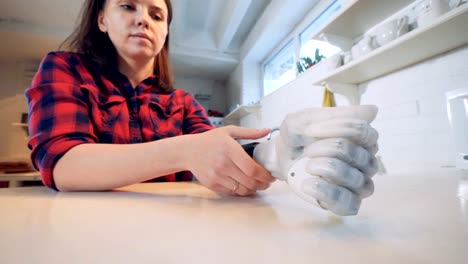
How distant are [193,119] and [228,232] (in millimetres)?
620

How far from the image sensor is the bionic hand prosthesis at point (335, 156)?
0.22 metres

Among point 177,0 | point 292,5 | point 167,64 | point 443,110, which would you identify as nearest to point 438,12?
point 443,110

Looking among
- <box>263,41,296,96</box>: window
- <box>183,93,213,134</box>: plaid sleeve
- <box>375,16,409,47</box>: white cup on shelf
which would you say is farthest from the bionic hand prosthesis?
<box>263,41,296,96</box>: window

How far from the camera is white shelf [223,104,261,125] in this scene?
7.87ft

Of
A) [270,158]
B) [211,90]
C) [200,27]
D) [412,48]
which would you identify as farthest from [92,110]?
[211,90]

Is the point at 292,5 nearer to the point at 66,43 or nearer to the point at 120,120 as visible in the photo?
the point at 66,43

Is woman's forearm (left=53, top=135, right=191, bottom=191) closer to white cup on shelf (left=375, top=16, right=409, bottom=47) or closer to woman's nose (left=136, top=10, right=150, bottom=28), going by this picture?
woman's nose (left=136, top=10, right=150, bottom=28)

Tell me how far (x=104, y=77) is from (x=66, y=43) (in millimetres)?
390

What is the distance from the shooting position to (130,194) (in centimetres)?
39

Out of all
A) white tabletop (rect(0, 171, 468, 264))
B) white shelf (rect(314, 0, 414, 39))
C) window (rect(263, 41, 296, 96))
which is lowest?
white tabletop (rect(0, 171, 468, 264))

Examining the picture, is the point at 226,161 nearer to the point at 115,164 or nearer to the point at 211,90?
the point at 115,164

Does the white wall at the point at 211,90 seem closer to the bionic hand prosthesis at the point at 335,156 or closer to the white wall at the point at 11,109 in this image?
the white wall at the point at 11,109

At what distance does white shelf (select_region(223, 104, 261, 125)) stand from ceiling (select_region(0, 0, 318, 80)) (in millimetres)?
604

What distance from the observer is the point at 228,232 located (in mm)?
205
